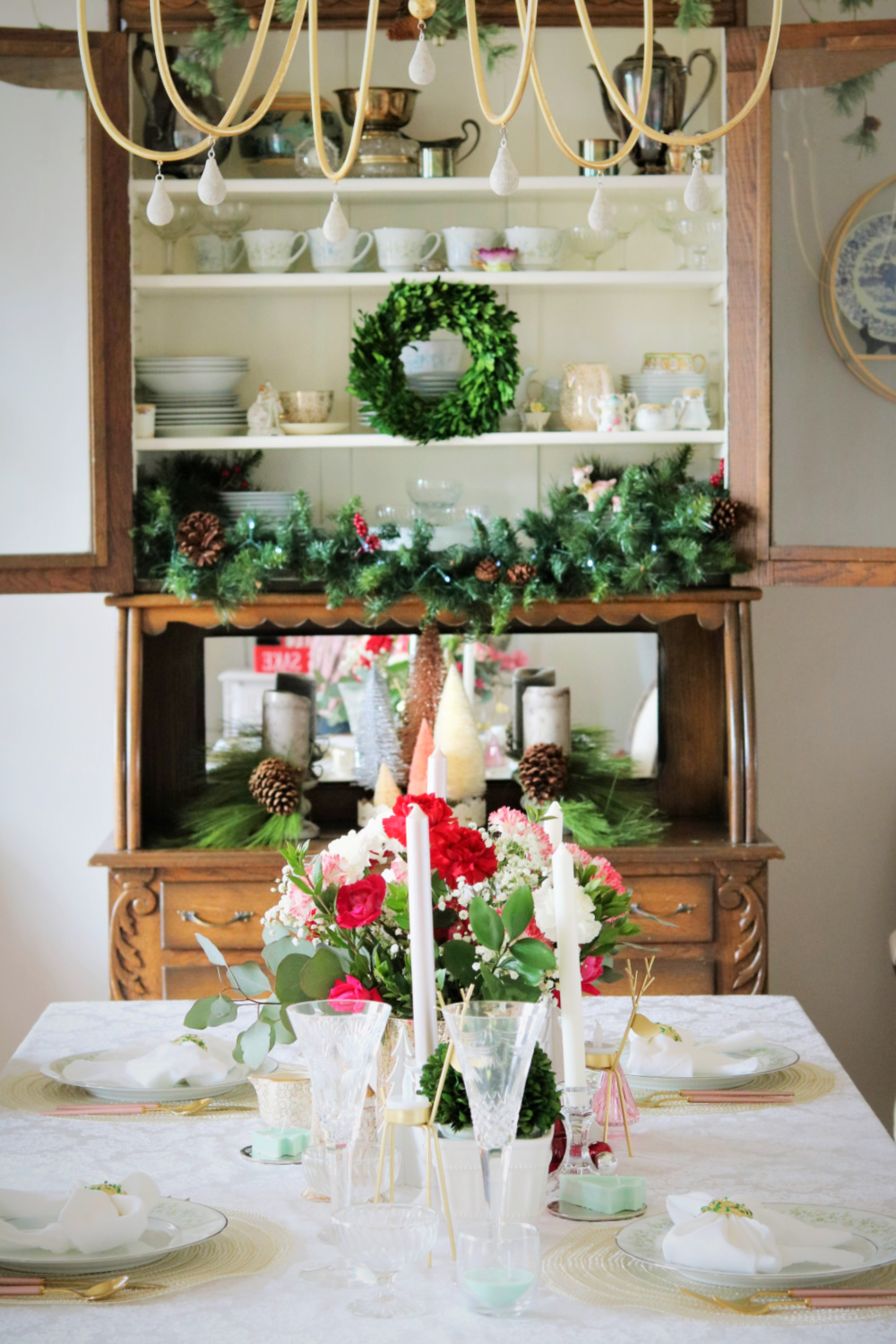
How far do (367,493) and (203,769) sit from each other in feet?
2.16

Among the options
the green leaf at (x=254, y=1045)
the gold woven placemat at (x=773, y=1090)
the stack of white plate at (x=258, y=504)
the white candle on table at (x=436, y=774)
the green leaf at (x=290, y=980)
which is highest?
the stack of white plate at (x=258, y=504)

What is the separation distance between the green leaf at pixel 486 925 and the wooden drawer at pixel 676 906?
1366mm

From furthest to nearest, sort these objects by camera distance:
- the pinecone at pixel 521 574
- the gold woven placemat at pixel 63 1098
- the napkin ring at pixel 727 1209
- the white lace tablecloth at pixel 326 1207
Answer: the pinecone at pixel 521 574, the gold woven placemat at pixel 63 1098, the napkin ring at pixel 727 1209, the white lace tablecloth at pixel 326 1207

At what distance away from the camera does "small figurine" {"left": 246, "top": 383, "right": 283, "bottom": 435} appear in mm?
2717

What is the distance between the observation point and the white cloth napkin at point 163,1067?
1.47 metres

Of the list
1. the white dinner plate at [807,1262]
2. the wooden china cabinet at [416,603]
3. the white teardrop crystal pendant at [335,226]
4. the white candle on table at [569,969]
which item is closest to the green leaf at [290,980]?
the white candle on table at [569,969]

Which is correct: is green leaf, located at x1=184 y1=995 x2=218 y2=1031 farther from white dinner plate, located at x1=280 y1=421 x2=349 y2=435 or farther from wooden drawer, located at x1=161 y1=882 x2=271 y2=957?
white dinner plate, located at x1=280 y1=421 x2=349 y2=435

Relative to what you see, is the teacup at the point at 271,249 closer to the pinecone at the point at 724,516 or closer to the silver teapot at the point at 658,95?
the silver teapot at the point at 658,95

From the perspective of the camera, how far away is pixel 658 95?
2.65 metres

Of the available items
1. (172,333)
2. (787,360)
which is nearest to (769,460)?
(787,360)

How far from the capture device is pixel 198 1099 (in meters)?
1.46

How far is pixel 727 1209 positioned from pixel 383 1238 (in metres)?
0.26

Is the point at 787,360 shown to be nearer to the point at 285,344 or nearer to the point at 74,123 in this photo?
the point at 285,344

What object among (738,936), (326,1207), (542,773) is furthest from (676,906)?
(326,1207)
